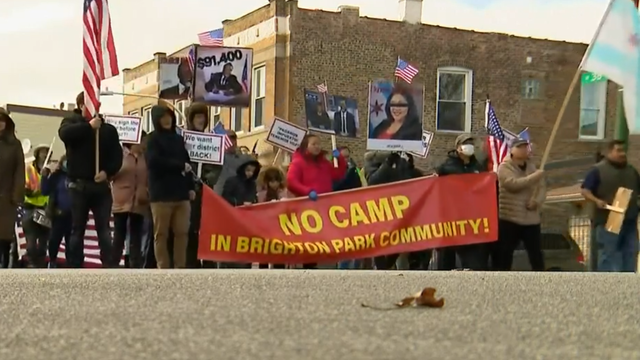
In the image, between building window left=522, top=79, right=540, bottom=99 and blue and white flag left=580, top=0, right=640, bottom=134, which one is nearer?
blue and white flag left=580, top=0, right=640, bottom=134

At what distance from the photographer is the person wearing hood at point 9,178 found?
1152cm

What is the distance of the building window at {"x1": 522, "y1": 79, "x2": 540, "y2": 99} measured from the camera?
33594 millimetres

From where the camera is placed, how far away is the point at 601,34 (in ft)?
41.6

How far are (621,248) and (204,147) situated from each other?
478cm

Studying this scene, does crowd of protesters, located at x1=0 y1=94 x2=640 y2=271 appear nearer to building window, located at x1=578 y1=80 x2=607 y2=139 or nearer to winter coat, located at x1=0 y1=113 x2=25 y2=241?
winter coat, located at x1=0 y1=113 x2=25 y2=241

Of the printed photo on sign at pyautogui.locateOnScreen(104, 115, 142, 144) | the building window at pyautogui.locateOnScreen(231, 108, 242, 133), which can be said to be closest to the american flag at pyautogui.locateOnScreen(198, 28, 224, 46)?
the building window at pyautogui.locateOnScreen(231, 108, 242, 133)

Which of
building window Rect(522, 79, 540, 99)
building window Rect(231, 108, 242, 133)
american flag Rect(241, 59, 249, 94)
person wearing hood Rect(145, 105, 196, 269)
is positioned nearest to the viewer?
person wearing hood Rect(145, 105, 196, 269)

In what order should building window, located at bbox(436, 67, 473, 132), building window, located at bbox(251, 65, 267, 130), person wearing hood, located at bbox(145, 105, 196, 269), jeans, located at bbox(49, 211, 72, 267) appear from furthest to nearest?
building window, located at bbox(436, 67, 473, 132) → building window, located at bbox(251, 65, 267, 130) → jeans, located at bbox(49, 211, 72, 267) → person wearing hood, located at bbox(145, 105, 196, 269)

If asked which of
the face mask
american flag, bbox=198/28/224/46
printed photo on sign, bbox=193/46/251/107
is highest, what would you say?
american flag, bbox=198/28/224/46

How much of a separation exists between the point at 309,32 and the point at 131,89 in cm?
1179

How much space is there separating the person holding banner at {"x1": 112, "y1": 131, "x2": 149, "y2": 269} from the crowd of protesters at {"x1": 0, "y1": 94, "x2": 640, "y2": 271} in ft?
0.04

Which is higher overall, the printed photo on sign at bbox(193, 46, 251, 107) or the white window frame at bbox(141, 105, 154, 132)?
the printed photo on sign at bbox(193, 46, 251, 107)

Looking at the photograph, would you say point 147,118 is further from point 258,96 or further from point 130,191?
point 130,191

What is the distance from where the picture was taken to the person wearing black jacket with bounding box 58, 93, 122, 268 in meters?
11.5
